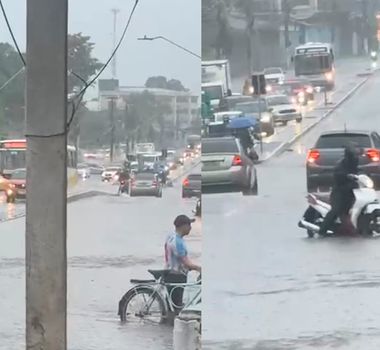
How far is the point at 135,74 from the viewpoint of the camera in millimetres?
4820

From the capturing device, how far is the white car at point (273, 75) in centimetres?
459

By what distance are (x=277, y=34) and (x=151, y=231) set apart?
118 cm

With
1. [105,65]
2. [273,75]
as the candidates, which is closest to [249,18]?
[273,75]

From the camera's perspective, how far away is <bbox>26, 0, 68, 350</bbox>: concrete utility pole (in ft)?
15.8

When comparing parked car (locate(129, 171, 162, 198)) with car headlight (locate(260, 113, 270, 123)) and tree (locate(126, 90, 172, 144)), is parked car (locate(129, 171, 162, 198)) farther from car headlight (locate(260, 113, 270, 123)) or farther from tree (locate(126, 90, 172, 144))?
car headlight (locate(260, 113, 270, 123))

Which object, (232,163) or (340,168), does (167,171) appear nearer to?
(232,163)

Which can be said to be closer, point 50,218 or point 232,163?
point 232,163

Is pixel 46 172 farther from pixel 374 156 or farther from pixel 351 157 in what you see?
pixel 374 156

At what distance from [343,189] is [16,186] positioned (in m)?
1.72

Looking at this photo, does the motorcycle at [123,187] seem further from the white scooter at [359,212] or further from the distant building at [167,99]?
the white scooter at [359,212]

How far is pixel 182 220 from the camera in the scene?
4750 millimetres

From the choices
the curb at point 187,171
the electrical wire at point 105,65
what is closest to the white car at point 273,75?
the curb at point 187,171

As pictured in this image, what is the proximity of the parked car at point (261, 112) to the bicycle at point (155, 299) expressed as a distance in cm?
85

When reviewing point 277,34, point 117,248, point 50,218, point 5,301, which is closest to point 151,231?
point 117,248
